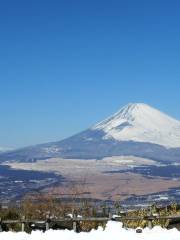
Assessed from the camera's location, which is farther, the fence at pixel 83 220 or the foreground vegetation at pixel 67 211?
the foreground vegetation at pixel 67 211

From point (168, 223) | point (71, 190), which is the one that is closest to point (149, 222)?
point (168, 223)

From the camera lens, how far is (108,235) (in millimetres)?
20453

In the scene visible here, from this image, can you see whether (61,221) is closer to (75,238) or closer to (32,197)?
(75,238)

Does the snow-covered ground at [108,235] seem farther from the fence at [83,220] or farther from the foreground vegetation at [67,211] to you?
the foreground vegetation at [67,211]

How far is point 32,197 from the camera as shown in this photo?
31625 millimetres

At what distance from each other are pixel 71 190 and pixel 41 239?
9654mm

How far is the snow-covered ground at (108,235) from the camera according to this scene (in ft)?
64.2

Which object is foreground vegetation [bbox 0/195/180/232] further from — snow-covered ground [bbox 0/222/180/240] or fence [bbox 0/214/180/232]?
snow-covered ground [bbox 0/222/180/240]

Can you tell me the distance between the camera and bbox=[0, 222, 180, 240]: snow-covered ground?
1956 cm

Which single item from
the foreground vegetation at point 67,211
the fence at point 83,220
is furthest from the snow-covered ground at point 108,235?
the foreground vegetation at point 67,211

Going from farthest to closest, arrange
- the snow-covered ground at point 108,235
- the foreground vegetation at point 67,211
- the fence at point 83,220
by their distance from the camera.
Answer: the foreground vegetation at point 67,211
the fence at point 83,220
the snow-covered ground at point 108,235

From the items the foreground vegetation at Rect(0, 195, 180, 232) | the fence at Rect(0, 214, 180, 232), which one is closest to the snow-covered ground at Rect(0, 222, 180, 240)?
the fence at Rect(0, 214, 180, 232)

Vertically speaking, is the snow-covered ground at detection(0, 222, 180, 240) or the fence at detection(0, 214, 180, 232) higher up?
the fence at detection(0, 214, 180, 232)

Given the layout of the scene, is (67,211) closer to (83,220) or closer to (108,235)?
(83,220)
